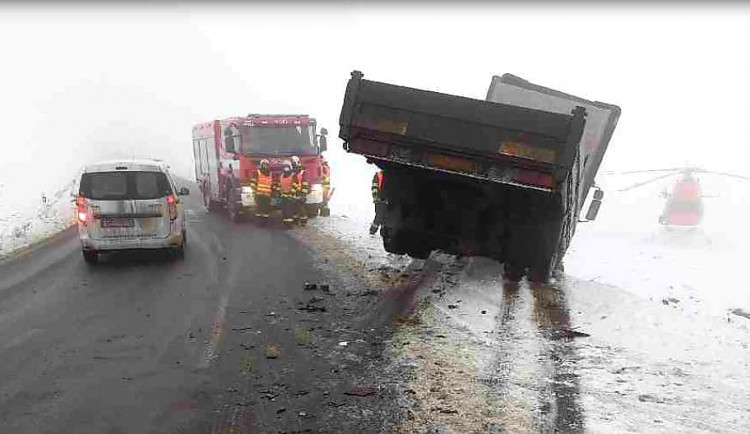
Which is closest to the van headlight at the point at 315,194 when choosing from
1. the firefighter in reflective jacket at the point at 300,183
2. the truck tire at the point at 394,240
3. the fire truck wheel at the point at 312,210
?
the firefighter in reflective jacket at the point at 300,183

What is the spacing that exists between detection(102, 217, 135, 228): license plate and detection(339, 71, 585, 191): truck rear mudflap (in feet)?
16.5

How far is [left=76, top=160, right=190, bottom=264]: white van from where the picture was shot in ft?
37.0

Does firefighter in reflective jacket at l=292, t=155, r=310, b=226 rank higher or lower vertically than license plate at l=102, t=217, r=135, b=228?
lower


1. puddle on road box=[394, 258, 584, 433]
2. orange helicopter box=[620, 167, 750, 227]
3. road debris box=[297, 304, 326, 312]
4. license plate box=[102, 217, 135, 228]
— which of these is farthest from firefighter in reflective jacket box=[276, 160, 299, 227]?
orange helicopter box=[620, 167, 750, 227]

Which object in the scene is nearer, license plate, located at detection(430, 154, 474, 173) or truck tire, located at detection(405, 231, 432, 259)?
license plate, located at detection(430, 154, 474, 173)

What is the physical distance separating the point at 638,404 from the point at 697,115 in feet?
221

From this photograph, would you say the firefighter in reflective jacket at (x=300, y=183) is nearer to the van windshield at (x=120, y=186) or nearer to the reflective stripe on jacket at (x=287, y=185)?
the reflective stripe on jacket at (x=287, y=185)

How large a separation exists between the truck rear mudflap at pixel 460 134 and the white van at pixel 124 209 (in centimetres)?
486

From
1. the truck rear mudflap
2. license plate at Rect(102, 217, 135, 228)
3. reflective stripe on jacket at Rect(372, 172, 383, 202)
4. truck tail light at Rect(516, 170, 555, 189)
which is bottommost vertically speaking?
license plate at Rect(102, 217, 135, 228)

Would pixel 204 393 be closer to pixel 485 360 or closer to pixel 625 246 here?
pixel 485 360

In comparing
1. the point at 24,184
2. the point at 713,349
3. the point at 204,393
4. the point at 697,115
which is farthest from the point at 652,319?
the point at 697,115

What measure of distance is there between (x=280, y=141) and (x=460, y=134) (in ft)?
33.8

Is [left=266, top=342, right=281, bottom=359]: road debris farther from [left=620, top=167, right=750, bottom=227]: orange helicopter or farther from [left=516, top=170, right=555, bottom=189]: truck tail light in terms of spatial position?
[left=620, top=167, right=750, bottom=227]: orange helicopter

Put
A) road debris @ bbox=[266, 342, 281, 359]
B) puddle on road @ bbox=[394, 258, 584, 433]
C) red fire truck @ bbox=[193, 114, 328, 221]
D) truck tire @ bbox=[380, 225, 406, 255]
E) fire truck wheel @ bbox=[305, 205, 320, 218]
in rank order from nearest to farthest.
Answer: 1. puddle on road @ bbox=[394, 258, 584, 433]
2. road debris @ bbox=[266, 342, 281, 359]
3. truck tire @ bbox=[380, 225, 406, 255]
4. red fire truck @ bbox=[193, 114, 328, 221]
5. fire truck wheel @ bbox=[305, 205, 320, 218]
